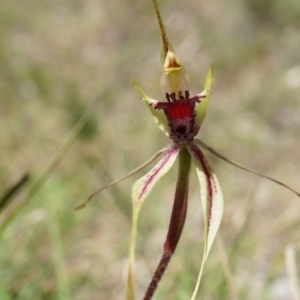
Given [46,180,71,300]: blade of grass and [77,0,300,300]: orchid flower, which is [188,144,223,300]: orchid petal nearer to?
[77,0,300,300]: orchid flower

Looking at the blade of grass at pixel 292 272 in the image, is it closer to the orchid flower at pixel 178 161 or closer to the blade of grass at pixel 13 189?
the orchid flower at pixel 178 161

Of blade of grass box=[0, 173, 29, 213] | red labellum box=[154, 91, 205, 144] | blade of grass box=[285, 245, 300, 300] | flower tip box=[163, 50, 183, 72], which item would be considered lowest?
blade of grass box=[0, 173, 29, 213]

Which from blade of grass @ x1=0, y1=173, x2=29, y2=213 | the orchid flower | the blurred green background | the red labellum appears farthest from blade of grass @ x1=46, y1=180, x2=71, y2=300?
the red labellum

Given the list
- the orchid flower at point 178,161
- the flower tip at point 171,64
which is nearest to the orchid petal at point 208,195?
the orchid flower at point 178,161

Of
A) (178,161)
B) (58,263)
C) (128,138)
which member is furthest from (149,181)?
(128,138)

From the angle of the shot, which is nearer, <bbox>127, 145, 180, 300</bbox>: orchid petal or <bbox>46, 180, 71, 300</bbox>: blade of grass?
<bbox>127, 145, 180, 300</bbox>: orchid petal

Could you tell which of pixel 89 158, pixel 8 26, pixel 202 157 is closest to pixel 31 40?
pixel 8 26

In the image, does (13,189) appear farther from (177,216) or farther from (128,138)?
(128,138)
